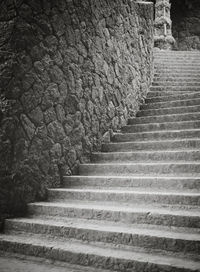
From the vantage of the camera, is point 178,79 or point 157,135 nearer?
point 157,135

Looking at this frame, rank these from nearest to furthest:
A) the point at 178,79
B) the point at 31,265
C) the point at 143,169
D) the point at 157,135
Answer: the point at 31,265
the point at 143,169
the point at 157,135
the point at 178,79

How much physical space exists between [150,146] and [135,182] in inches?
40.1

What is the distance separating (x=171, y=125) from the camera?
508 cm

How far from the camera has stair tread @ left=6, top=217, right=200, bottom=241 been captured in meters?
2.72

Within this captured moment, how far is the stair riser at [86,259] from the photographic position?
2.45 metres

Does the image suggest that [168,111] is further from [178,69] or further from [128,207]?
[178,69]

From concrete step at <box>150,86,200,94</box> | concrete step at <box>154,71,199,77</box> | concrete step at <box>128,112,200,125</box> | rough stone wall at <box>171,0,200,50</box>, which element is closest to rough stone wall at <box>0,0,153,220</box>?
concrete step at <box>128,112,200,125</box>

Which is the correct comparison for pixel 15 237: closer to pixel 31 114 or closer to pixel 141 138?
pixel 31 114

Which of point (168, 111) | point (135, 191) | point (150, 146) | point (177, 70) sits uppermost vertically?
point (177, 70)

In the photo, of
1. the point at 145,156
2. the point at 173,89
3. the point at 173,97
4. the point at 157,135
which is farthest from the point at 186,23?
the point at 145,156

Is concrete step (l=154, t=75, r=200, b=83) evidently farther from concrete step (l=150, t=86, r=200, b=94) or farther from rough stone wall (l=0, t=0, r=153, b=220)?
rough stone wall (l=0, t=0, r=153, b=220)

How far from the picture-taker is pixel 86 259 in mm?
2734

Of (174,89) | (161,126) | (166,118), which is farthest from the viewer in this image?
(174,89)

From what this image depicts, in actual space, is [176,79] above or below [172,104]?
above
